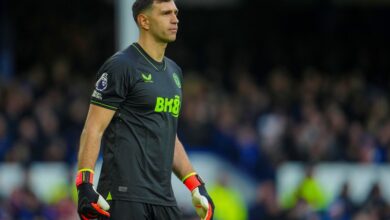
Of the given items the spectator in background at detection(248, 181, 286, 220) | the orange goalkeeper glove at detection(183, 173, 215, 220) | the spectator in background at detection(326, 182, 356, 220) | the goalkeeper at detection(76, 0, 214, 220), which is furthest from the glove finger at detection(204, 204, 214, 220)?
the spectator in background at detection(326, 182, 356, 220)

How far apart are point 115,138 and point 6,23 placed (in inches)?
491

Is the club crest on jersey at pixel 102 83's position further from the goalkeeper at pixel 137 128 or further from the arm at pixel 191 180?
the arm at pixel 191 180

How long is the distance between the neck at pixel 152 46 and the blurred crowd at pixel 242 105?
638cm

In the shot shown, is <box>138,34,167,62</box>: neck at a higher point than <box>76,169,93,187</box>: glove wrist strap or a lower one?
higher

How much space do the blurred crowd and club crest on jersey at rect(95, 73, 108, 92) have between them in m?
6.50

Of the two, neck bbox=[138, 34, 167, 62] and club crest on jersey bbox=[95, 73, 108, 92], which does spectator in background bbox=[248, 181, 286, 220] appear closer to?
neck bbox=[138, 34, 167, 62]

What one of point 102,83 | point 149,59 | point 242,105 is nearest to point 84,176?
point 102,83

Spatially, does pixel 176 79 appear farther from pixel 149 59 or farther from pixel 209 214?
pixel 209 214

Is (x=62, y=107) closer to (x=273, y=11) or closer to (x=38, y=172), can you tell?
(x=38, y=172)

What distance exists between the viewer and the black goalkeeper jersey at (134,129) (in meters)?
5.73

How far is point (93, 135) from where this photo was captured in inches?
223

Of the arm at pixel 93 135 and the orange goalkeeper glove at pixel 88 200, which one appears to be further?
the arm at pixel 93 135

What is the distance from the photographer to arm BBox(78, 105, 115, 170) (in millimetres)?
5656

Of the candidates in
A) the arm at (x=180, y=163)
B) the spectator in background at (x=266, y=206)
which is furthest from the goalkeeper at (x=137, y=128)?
the spectator in background at (x=266, y=206)
